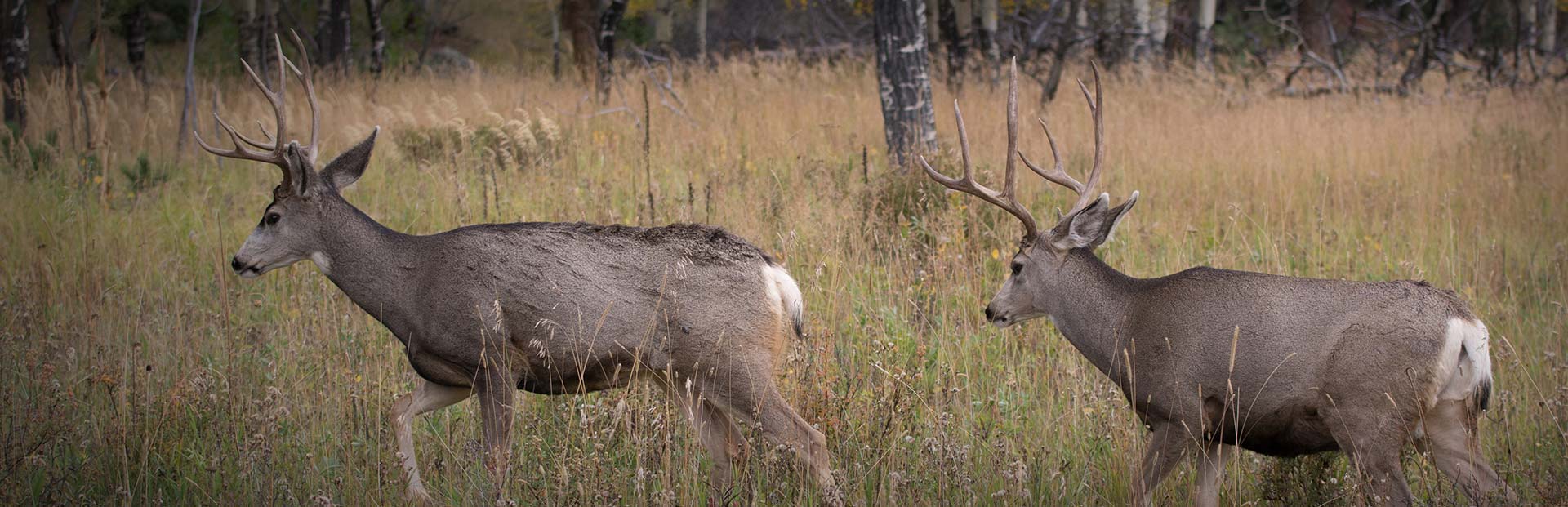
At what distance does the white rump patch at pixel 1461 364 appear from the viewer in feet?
12.2

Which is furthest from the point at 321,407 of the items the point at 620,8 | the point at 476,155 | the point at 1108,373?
the point at 620,8

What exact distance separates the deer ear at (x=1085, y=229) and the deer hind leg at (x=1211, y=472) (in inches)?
33.3

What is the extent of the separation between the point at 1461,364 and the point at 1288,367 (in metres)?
0.50

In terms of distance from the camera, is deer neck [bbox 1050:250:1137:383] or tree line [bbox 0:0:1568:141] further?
tree line [bbox 0:0:1568:141]

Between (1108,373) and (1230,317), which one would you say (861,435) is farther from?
(1230,317)

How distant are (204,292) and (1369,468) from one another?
5.93 m

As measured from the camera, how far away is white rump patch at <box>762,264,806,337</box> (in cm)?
436


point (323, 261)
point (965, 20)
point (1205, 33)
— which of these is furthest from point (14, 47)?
point (1205, 33)

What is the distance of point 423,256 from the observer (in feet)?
14.9

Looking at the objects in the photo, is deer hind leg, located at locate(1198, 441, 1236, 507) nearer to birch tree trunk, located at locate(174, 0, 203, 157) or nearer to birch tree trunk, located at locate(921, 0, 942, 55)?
birch tree trunk, located at locate(174, 0, 203, 157)

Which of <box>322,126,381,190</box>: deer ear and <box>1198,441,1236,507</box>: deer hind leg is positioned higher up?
<box>322,126,381,190</box>: deer ear

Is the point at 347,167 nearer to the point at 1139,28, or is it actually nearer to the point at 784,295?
the point at 784,295

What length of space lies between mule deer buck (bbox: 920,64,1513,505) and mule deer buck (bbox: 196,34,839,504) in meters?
1.06

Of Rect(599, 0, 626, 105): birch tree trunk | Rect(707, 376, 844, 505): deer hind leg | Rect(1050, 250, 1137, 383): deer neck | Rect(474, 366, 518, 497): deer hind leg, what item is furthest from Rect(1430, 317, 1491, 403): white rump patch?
Rect(599, 0, 626, 105): birch tree trunk
